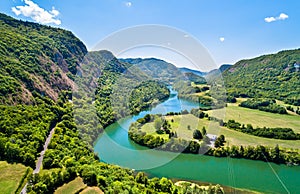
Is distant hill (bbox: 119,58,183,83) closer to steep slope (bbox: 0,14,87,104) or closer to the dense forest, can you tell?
the dense forest

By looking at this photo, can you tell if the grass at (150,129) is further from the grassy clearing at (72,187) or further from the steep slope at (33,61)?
the steep slope at (33,61)

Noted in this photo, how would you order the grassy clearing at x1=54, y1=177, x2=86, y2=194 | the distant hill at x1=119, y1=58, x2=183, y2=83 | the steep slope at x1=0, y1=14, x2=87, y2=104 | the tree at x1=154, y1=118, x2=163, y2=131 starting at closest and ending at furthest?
the distant hill at x1=119, y1=58, x2=183, y2=83 → the grassy clearing at x1=54, y1=177, x2=86, y2=194 → the tree at x1=154, y1=118, x2=163, y2=131 → the steep slope at x1=0, y1=14, x2=87, y2=104

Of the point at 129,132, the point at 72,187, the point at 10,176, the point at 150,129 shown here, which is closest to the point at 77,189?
the point at 72,187

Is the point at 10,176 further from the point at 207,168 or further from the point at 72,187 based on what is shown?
the point at 207,168

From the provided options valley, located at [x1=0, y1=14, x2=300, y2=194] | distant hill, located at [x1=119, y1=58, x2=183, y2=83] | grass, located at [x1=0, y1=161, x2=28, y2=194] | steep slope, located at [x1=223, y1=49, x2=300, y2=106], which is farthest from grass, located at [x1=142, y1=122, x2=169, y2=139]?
steep slope, located at [x1=223, y1=49, x2=300, y2=106]

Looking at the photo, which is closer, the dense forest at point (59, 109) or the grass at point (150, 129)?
the dense forest at point (59, 109)

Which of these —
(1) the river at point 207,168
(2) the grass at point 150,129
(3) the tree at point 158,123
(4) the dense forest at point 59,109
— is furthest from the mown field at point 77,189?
(2) the grass at point 150,129
